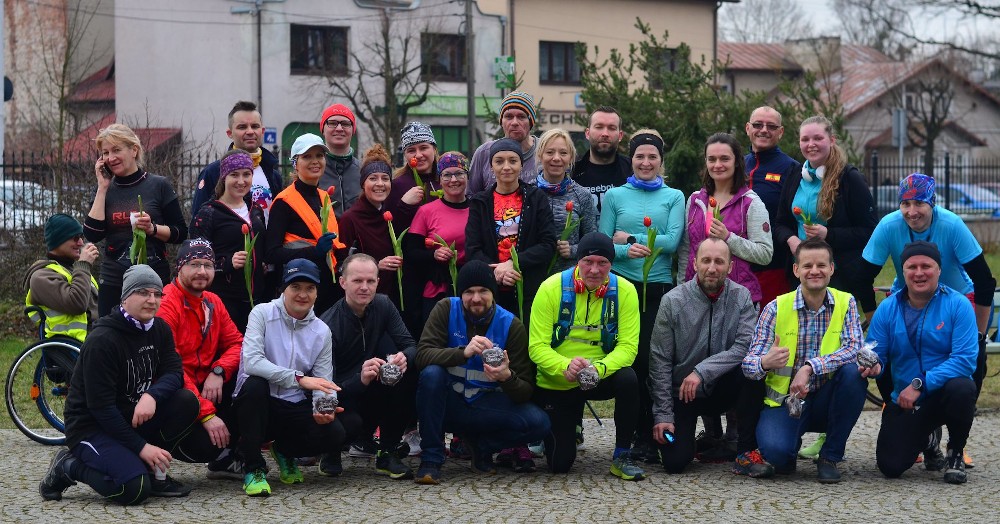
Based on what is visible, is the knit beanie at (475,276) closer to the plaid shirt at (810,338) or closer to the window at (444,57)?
the plaid shirt at (810,338)

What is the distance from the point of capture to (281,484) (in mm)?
7230

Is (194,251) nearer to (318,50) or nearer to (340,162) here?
(340,162)

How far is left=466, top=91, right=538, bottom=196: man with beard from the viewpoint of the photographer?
825 cm

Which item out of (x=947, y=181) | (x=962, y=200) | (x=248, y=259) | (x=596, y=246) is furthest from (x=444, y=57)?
(x=596, y=246)

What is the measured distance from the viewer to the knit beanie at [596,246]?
734cm

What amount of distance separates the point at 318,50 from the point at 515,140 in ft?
101

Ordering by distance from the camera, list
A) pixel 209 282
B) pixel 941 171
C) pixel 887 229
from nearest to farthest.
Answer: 1. pixel 209 282
2. pixel 887 229
3. pixel 941 171

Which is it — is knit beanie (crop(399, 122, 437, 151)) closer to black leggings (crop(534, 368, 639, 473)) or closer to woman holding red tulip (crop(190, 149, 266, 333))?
woman holding red tulip (crop(190, 149, 266, 333))

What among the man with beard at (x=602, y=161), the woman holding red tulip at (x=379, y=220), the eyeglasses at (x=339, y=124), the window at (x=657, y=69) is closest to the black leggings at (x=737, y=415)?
the man with beard at (x=602, y=161)

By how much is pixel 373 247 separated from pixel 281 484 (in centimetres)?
168

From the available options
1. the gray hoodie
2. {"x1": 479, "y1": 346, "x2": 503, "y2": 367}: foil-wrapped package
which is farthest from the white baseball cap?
the gray hoodie

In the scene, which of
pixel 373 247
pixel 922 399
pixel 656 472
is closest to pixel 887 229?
pixel 922 399

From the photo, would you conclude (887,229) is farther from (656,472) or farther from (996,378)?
(996,378)

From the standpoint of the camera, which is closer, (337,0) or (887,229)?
(887,229)
